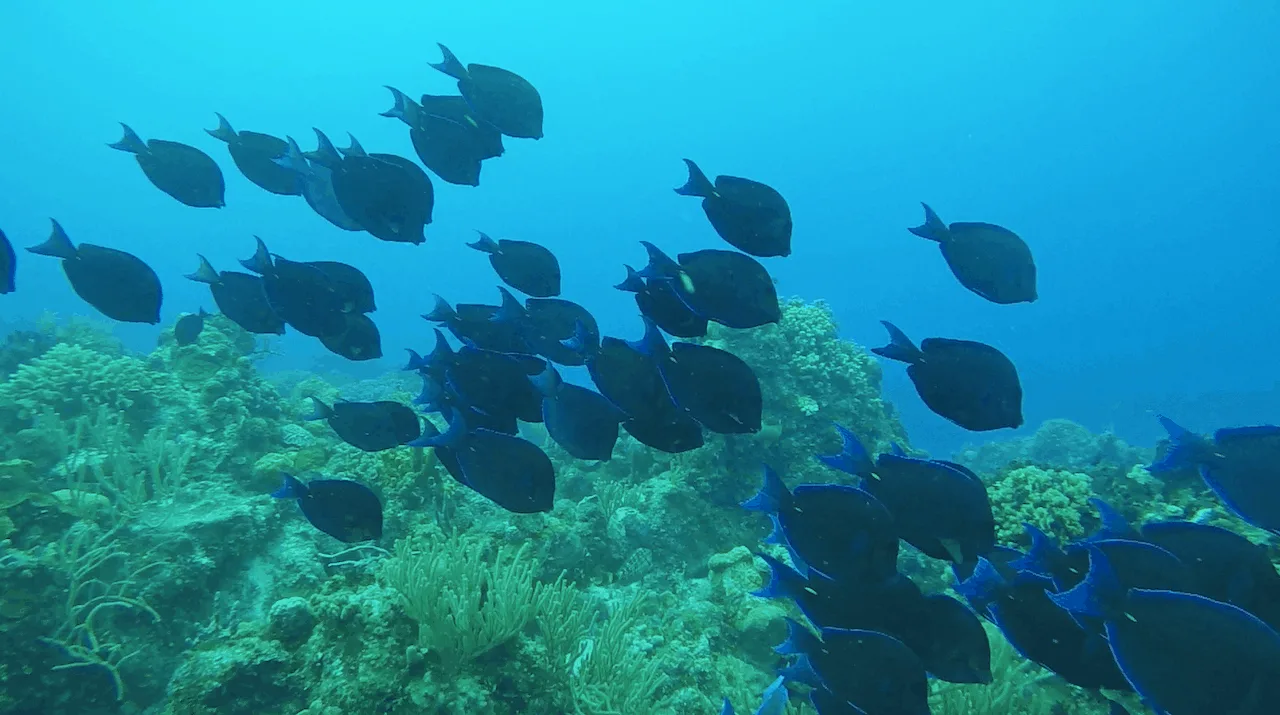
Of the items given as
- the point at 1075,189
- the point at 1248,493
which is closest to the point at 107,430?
the point at 1248,493

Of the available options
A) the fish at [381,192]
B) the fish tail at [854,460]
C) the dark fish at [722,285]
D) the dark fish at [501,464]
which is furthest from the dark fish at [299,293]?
the fish tail at [854,460]

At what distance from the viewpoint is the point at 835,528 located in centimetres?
237

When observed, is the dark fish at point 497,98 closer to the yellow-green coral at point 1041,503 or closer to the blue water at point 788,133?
the yellow-green coral at point 1041,503

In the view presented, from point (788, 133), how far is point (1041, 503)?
462 feet

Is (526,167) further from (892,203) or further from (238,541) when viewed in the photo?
(238,541)

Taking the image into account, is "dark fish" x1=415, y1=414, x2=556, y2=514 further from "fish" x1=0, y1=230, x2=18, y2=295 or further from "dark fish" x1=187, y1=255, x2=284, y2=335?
"fish" x1=0, y1=230, x2=18, y2=295

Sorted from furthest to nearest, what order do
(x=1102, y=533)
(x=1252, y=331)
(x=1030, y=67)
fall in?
1. (x=1030, y=67)
2. (x=1252, y=331)
3. (x=1102, y=533)

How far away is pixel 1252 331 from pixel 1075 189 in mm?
45700

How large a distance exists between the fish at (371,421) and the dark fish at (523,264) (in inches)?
51.1

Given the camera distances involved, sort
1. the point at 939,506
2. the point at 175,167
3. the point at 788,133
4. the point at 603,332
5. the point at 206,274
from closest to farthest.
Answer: the point at 939,506 → the point at 206,274 → the point at 175,167 → the point at 603,332 → the point at 788,133

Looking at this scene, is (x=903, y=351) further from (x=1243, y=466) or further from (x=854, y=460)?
(x=1243, y=466)

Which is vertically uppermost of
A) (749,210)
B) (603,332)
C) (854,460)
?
(603,332)

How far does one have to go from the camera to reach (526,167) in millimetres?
152125

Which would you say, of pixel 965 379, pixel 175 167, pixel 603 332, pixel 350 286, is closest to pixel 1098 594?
pixel 965 379
